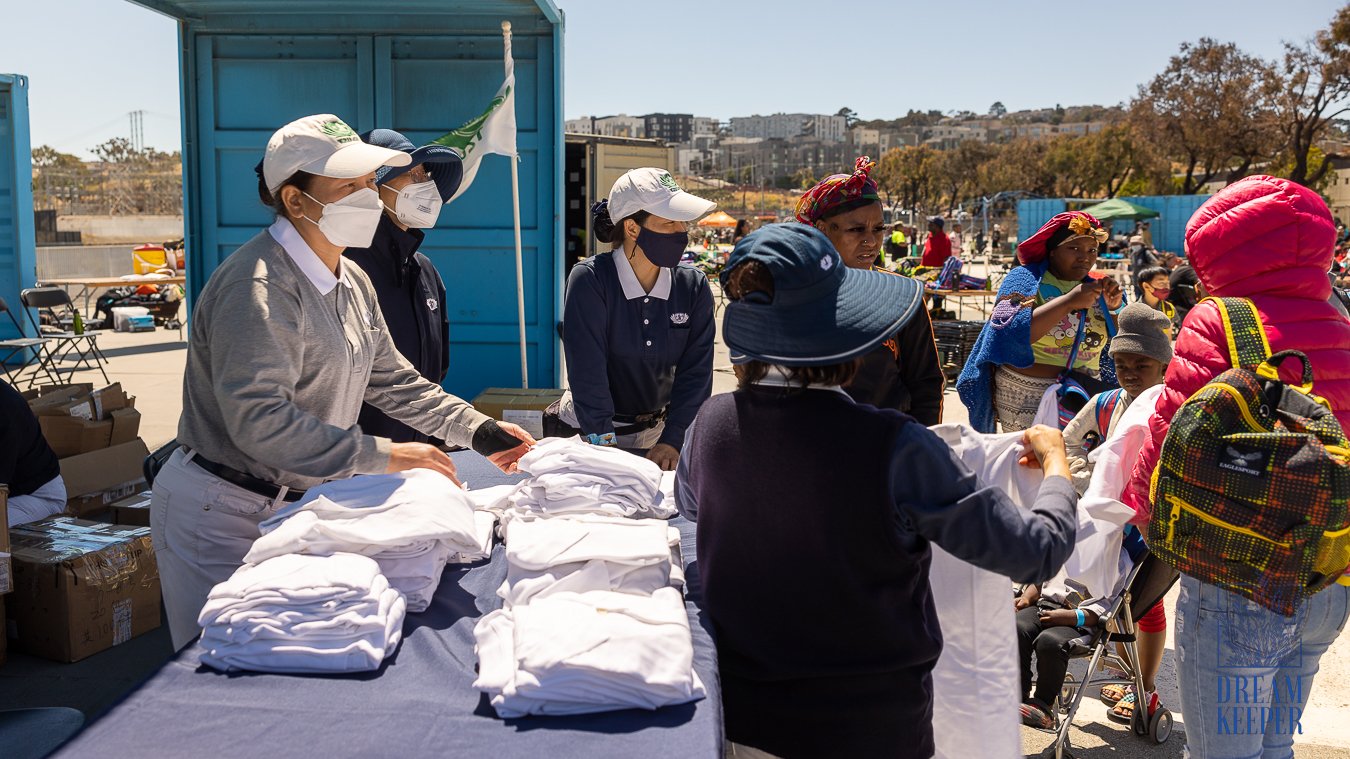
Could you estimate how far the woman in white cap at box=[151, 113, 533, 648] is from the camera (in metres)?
2.41

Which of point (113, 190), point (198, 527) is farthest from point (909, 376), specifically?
point (113, 190)

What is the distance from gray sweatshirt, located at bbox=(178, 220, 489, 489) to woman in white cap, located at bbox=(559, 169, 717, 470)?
43.7 inches

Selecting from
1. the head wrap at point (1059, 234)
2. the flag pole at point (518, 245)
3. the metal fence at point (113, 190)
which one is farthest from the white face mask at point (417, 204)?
the metal fence at point (113, 190)

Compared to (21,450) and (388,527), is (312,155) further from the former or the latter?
(21,450)

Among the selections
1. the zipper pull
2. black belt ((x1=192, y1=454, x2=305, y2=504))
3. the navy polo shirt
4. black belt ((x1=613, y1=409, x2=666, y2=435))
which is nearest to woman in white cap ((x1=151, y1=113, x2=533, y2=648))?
black belt ((x1=192, y1=454, x2=305, y2=504))

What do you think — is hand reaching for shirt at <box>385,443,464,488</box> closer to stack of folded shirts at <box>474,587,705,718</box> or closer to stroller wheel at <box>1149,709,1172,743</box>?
stack of folded shirts at <box>474,587,705,718</box>

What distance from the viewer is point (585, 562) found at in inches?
88.3

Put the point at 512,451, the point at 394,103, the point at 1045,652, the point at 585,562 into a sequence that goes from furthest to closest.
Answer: the point at 394,103 < the point at 1045,652 < the point at 512,451 < the point at 585,562

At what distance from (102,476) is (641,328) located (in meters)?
3.68

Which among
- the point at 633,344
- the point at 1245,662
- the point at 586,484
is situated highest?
the point at 633,344

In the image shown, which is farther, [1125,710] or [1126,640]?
[1125,710]

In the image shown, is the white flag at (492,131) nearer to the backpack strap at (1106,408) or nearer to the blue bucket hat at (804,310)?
the backpack strap at (1106,408)

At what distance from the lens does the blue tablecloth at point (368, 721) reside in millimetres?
1692

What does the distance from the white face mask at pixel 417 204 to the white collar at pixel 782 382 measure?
2094 mm
